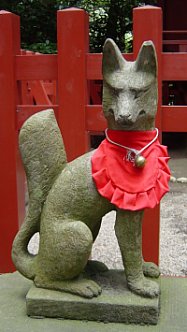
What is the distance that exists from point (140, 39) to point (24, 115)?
0.55 m

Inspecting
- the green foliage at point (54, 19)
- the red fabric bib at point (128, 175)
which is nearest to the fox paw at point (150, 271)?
the red fabric bib at point (128, 175)

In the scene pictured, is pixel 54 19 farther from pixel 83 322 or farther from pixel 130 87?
pixel 83 322

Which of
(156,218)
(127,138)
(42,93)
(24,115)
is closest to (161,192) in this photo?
(127,138)

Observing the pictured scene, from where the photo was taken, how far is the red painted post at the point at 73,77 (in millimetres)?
1859

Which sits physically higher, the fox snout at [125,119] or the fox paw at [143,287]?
the fox snout at [125,119]

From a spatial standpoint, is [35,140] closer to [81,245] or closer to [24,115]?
[81,245]

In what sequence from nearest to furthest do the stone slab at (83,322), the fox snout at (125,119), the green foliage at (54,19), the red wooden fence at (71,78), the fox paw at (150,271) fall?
the fox snout at (125,119) → the stone slab at (83,322) → the fox paw at (150,271) → the red wooden fence at (71,78) → the green foliage at (54,19)

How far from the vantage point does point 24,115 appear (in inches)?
78.3

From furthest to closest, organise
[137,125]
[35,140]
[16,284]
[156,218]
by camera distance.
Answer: [156,218]
[16,284]
[35,140]
[137,125]

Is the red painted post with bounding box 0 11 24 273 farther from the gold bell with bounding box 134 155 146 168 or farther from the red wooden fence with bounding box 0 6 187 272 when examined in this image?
the gold bell with bounding box 134 155 146 168

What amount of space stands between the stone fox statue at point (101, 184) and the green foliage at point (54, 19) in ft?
12.8

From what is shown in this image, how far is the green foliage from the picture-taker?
5.51 m

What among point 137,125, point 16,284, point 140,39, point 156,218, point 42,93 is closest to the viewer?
point 137,125

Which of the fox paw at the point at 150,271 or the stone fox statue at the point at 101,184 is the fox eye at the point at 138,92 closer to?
the stone fox statue at the point at 101,184
